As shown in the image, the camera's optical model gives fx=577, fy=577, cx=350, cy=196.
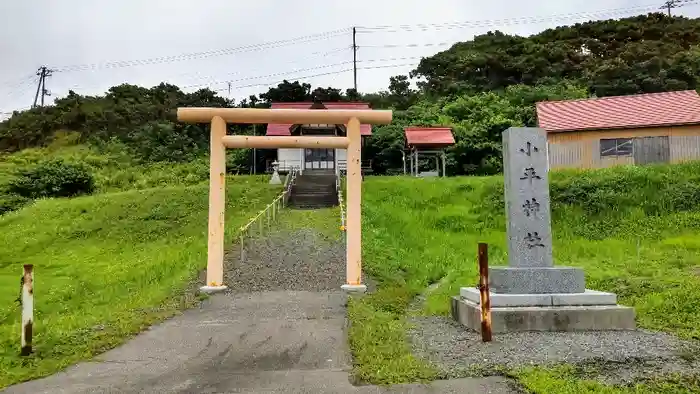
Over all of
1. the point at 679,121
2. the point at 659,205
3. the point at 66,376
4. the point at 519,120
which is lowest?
the point at 66,376

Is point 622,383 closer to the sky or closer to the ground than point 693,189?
closer to the ground

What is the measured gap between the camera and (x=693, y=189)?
19.5 m

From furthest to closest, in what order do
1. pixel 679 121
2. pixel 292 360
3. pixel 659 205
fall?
pixel 679 121
pixel 659 205
pixel 292 360

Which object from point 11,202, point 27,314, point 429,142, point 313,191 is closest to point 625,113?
point 429,142

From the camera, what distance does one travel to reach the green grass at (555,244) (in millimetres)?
7469

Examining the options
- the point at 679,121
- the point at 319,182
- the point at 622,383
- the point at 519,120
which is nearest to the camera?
the point at 622,383

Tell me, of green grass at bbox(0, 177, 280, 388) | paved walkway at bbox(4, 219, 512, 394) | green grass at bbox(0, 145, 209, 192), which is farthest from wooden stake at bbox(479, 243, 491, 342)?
green grass at bbox(0, 145, 209, 192)

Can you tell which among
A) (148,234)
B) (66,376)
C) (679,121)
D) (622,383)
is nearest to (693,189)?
(679,121)

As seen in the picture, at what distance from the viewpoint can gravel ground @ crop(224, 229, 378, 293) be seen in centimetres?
1198

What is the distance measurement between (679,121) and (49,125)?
46.3m

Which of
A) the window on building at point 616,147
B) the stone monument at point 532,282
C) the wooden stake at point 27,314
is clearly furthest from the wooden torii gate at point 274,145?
the window on building at point 616,147

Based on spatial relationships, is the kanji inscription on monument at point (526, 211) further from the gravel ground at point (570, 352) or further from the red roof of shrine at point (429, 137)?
the red roof of shrine at point (429, 137)

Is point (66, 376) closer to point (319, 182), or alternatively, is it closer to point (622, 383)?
point (622, 383)

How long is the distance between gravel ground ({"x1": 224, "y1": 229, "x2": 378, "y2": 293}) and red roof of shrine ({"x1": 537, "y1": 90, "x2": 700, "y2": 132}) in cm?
1453
